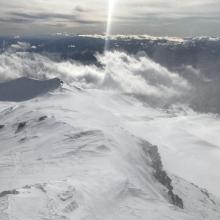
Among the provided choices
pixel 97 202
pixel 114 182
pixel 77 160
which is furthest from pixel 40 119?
pixel 97 202

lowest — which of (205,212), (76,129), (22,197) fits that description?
(205,212)

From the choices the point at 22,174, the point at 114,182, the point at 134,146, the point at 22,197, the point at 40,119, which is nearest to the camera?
the point at 22,197

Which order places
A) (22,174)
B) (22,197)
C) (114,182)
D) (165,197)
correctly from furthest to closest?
(165,197) → (22,174) → (114,182) → (22,197)

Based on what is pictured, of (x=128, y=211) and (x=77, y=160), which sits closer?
(x=128, y=211)

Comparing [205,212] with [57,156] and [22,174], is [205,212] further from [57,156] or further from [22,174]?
[22,174]

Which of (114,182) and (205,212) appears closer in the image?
(114,182)

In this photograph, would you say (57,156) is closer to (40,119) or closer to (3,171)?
(3,171)

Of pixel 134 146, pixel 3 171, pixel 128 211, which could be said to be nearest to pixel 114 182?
pixel 128 211

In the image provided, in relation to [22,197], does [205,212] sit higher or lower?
lower

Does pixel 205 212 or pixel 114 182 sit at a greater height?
pixel 114 182
